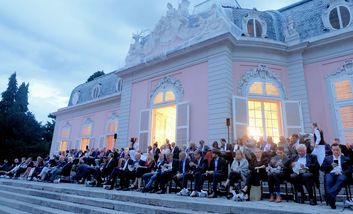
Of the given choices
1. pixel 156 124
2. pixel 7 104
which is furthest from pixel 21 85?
pixel 156 124

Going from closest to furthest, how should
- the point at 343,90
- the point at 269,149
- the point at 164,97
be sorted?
the point at 269,149, the point at 343,90, the point at 164,97

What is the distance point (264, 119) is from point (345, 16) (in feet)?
18.0

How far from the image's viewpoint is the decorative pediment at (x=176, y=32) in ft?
35.3

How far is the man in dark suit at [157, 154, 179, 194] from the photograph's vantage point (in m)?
6.50

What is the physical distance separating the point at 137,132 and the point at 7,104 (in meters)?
25.0

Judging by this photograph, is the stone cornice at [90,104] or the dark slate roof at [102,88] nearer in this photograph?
the stone cornice at [90,104]

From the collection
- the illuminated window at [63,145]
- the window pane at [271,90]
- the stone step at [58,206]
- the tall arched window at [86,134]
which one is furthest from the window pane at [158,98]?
the illuminated window at [63,145]

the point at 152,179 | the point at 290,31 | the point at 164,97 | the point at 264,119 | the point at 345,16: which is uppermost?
the point at 345,16

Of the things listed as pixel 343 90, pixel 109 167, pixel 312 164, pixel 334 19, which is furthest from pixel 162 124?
pixel 334 19

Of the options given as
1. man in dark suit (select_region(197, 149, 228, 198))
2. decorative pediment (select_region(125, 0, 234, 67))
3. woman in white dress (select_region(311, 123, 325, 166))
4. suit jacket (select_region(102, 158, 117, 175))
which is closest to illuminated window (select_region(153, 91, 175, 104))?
decorative pediment (select_region(125, 0, 234, 67))

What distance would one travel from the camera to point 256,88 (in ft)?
34.0

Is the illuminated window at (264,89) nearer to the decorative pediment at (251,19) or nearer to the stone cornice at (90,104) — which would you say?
the decorative pediment at (251,19)

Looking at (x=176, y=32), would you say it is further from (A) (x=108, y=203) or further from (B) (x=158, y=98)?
(A) (x=108, y=203)

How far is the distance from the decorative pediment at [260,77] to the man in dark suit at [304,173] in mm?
5606
